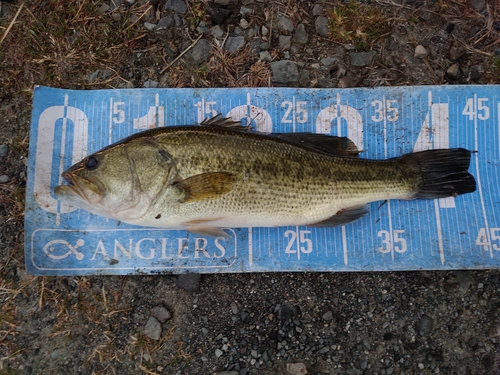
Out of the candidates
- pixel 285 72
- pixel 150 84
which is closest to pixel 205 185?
pixel 150 84

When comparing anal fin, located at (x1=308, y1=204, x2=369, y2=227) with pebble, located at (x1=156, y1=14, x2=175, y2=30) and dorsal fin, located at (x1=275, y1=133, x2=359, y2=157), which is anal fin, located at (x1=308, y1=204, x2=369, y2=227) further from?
pebble, located at (x1=156, y1=14, x2=175, y2=30)

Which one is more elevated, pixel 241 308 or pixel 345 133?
pixel 345 133

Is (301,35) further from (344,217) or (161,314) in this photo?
(161,314)

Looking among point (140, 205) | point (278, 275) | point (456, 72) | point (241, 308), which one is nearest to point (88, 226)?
point (140, 205)

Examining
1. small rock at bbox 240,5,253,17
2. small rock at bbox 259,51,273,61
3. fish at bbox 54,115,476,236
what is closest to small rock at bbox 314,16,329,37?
small rock at bbox 259,51,273,61

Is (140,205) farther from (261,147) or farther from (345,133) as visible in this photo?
(345,133)

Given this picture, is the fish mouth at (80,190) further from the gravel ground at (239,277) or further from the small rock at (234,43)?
the small rock at (234,43)
